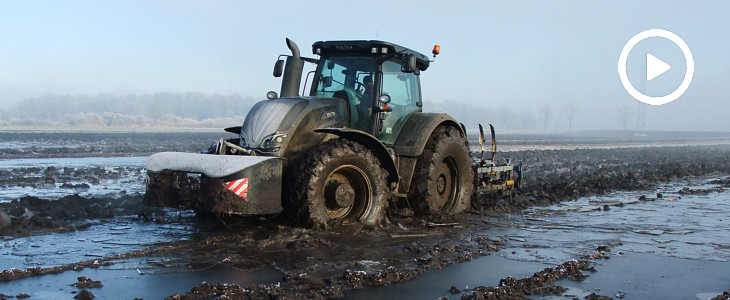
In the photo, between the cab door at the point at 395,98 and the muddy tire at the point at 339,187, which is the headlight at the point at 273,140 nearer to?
the muddy tire at the point at 339,187

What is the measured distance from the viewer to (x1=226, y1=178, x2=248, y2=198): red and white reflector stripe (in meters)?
7.30

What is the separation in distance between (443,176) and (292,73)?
9.50 ft

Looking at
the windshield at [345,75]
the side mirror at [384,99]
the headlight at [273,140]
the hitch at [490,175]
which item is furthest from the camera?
the hitch at [490,175]

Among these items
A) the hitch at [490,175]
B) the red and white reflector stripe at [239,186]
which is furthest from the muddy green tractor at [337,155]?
the hitch at [490,175]

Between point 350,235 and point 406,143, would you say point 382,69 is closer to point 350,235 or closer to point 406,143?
point 406,143

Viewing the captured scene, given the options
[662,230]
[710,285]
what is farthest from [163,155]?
[662,230]

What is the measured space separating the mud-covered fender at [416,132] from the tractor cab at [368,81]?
113mm

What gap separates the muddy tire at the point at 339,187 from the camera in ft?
25.9

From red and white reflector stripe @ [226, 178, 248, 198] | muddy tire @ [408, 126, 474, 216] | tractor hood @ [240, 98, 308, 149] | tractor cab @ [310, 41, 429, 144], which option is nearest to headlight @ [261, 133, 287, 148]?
tractor hood @ [240, 98, 308, 149]

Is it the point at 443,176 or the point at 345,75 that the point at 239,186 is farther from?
the point at 443,176

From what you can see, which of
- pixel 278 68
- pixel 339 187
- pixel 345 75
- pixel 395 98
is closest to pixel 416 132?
pixel 395 98

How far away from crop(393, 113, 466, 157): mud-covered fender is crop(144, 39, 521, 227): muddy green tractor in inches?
0.6

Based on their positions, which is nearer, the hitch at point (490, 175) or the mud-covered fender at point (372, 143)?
the mud-covered fender at point (372, 143)

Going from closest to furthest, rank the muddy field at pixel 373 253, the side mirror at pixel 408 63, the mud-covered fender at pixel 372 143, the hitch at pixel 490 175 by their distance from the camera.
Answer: the muddy field at pixel 373 253 < the mud-covered fender at pixel 372 143 < the side mirror at pixel 408 63 < the hitch at pixel 490 175
